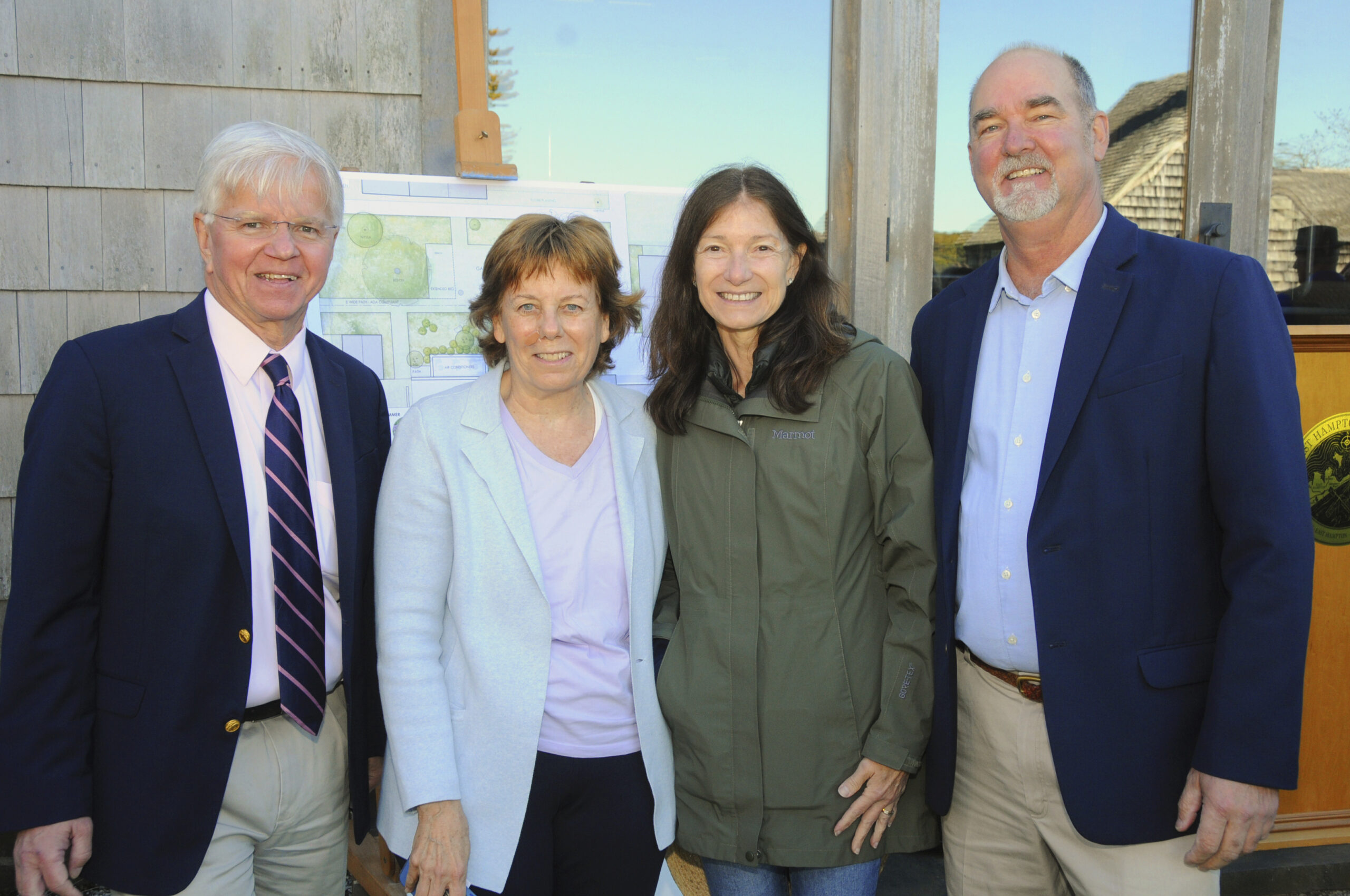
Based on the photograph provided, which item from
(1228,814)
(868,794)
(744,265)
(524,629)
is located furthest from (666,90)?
(1228,814)

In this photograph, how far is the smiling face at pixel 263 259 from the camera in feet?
5.56

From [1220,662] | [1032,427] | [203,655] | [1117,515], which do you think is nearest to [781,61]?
[1032,427]

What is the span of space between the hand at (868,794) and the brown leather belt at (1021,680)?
0.93ft

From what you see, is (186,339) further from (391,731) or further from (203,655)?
(391,731)

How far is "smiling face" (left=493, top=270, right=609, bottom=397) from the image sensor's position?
178cm

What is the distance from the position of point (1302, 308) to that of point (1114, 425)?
106 inches

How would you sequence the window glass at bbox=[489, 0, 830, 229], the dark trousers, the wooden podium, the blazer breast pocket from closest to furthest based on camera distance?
the blazer breast pocket < the dark trousers < the wooden podium < the window glass at bbox=[489, 0, 830, 229]

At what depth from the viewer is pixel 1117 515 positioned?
1633 millimetres

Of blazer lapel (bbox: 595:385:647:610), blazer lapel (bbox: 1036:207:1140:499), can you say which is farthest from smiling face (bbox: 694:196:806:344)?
blazer lapel (bbox: 1036:207:1140:499)

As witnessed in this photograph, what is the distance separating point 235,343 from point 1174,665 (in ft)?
6.34

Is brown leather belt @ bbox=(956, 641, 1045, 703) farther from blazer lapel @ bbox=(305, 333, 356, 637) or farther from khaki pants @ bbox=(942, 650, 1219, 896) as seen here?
blazer lapel @ bbox=(305, 333, 356, 637)

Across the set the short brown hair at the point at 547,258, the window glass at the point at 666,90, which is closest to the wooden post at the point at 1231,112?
the window glass at the point at 666,90

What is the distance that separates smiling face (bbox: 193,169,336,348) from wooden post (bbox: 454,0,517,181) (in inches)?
33.0

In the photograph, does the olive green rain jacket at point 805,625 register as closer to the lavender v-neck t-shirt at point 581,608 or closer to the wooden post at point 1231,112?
the lavender v-neck t-shirt at point 581,608
